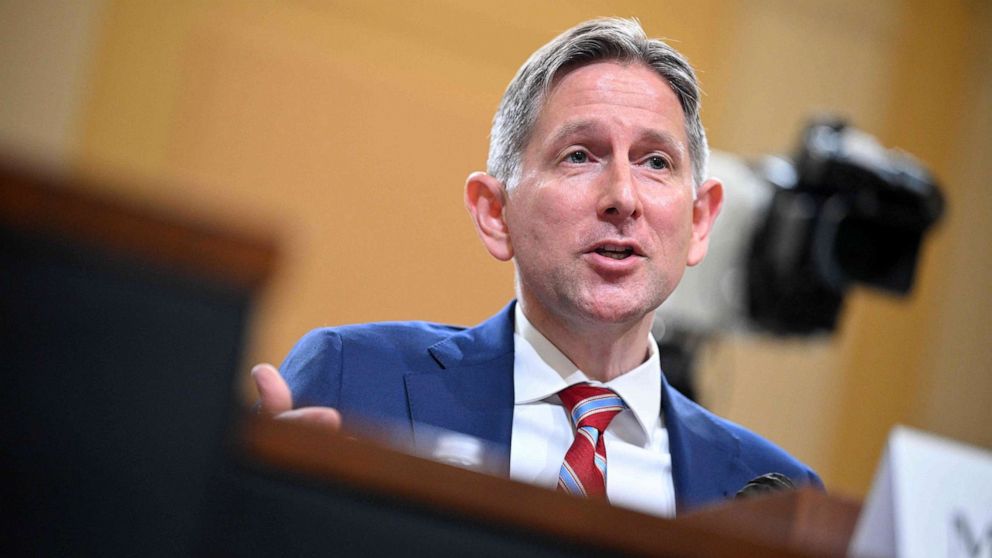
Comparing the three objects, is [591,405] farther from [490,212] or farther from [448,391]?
[490,212]

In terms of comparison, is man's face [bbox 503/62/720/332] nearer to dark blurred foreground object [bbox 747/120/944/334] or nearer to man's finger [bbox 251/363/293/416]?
man's finger [bbox 251/363/293/416]

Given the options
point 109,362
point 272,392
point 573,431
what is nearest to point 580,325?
point 573,431

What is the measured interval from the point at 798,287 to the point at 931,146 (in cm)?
306

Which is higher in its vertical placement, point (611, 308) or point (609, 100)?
point (609, 100)

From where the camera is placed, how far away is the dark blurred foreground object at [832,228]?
→ 290 centimetres

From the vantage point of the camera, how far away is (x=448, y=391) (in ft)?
5.16

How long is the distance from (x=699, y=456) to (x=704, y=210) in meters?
0.38

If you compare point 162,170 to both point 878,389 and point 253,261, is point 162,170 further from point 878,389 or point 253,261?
point 253,261

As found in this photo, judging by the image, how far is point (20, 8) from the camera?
4.17 meters

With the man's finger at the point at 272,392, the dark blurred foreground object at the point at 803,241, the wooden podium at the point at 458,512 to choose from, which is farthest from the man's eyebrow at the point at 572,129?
the dark blurred foreground object at the point at 803,241

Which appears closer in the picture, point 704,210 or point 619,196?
point 619,196

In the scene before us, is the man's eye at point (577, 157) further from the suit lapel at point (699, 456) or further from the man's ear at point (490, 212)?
A: the suit lapel at point (699, 456)

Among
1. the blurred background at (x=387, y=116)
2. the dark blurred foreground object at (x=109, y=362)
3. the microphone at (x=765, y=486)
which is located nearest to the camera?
the dark blurred foreground object at (x=109, y=362)

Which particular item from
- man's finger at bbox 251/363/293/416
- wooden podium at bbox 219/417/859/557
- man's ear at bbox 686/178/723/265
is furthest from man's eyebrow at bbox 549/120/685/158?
wooden podium at bbox 219/417/859/557
